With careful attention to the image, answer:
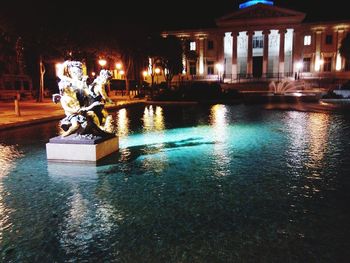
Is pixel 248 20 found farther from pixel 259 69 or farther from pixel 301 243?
pixel 301 243

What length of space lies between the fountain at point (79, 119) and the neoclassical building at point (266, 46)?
48436 millimetres

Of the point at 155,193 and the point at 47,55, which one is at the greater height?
the point at 47,55

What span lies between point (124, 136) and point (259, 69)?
5526 centimetres

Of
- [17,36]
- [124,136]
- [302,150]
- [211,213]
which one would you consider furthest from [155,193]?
[17,36]

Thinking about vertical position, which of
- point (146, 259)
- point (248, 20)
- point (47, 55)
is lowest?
point (146, 259)

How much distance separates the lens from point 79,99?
8.23m

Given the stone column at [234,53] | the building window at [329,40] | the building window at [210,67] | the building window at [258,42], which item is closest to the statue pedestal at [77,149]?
the stone column at [234,53]

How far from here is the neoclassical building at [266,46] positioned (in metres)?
57.8

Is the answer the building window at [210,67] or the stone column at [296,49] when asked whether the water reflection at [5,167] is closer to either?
the stone column at [296,49]

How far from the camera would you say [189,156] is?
8.55 meters

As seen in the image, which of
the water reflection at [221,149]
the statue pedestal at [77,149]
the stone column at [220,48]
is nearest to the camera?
the water reflection at [221,149]

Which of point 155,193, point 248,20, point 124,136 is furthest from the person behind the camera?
point 248,20

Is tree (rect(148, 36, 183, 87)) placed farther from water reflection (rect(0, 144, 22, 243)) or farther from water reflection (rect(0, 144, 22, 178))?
water reflection (rect(0, 144, 22, 243))

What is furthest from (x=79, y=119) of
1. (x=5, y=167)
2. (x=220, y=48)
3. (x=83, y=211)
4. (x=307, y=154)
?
(x=220, y=48)
